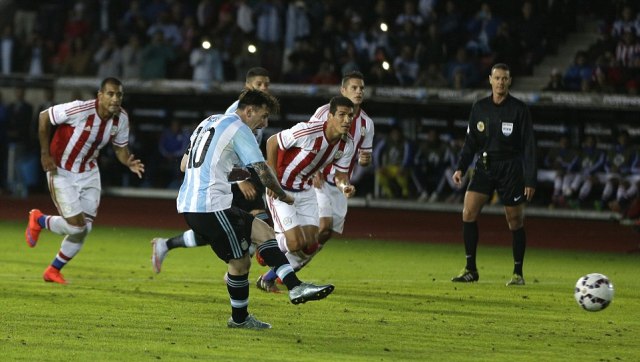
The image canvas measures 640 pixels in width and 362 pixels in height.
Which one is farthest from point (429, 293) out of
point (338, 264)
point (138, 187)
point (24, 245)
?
point (138, 187)

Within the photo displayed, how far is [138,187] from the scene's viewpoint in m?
27.2

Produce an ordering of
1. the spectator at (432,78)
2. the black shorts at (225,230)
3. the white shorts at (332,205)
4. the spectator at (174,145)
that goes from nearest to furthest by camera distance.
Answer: the black shorts at (225,230) < the white shorts at (332,205) < the spectator at (432,78) < the spectator at (174,145)

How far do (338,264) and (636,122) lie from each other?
10.4 metres

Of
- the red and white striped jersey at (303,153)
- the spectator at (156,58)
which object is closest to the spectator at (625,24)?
the spectator at (156,58)

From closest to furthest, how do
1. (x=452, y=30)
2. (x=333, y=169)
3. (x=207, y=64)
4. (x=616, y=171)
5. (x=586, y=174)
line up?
(x=333, y=169) → (x=616, y=171) → (x=586, y=174) → (x=452, y=30) → (x=207, y=64)

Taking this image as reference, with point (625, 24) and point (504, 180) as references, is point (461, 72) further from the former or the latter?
point (504, 180)

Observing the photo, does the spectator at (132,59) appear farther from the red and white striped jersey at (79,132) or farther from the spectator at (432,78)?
the red and white striped jersey at (79,132)

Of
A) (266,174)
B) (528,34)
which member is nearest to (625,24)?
(528,34)

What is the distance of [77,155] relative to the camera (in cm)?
1272

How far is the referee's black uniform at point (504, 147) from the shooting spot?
12992 millimetres

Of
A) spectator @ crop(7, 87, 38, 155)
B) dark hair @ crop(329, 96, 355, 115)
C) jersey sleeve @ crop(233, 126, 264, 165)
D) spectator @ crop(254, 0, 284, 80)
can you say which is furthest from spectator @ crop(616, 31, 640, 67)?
jersey sleeve @ crop(233, 126, 264, 165)

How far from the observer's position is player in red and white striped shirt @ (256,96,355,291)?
1134 cm

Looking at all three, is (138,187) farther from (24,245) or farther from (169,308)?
(169,308)

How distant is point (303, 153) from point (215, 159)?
239 cm
